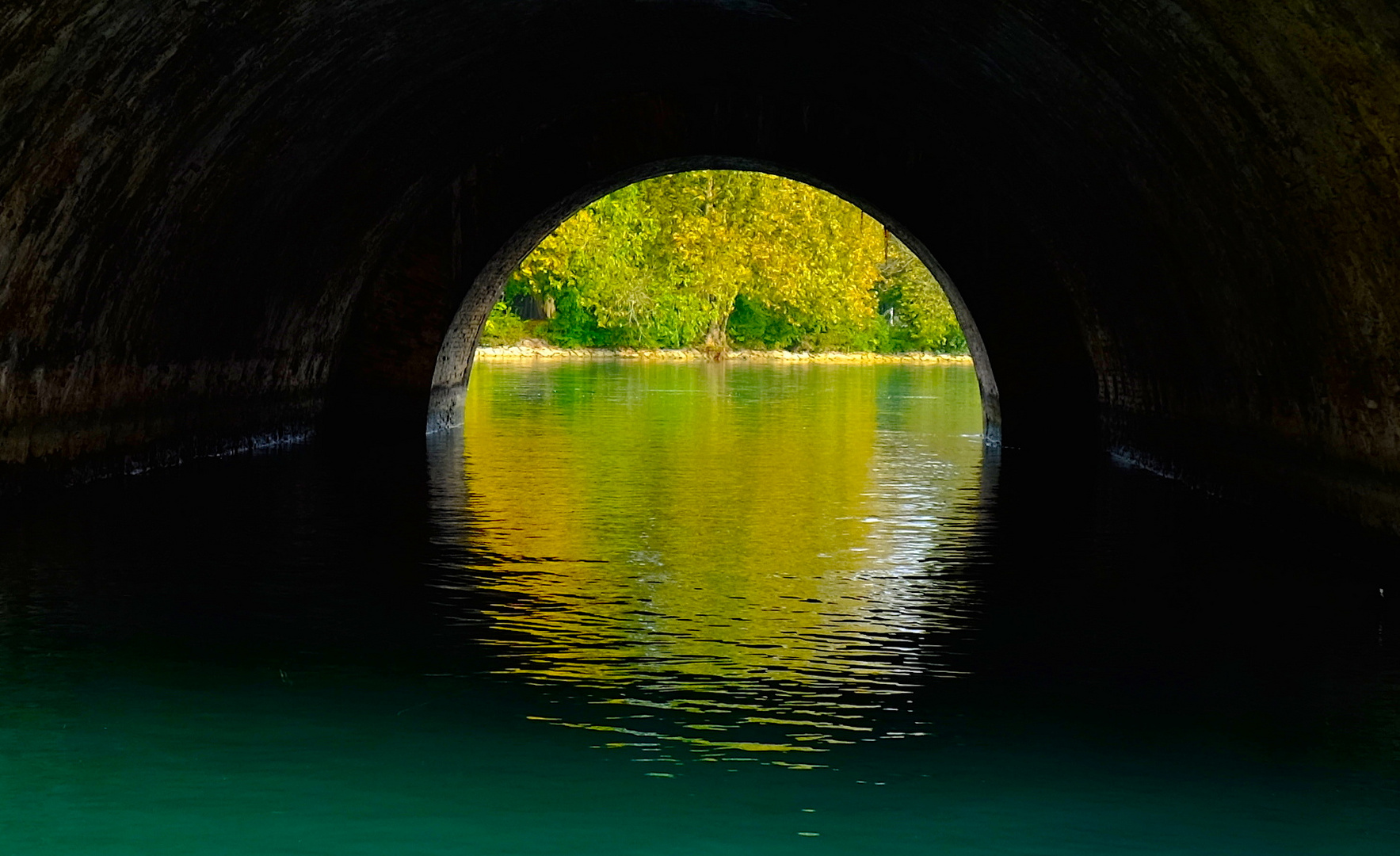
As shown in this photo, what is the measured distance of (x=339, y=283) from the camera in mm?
17422

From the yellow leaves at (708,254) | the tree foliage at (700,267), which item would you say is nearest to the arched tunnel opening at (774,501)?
the tree foliage at (700,267)

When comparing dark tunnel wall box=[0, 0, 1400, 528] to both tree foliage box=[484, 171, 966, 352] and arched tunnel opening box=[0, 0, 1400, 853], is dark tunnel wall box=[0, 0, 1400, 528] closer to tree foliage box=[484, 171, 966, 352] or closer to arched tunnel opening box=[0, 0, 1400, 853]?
arched tunnel opening box=[0, 0, 1400, 853]

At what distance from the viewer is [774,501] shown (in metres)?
13.8

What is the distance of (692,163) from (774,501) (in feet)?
16.5

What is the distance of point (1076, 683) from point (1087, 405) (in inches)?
453

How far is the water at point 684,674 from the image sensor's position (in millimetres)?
5098

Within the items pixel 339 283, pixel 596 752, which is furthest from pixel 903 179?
pixel 596 752

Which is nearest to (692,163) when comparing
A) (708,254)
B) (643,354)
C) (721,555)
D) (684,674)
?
(721,555)

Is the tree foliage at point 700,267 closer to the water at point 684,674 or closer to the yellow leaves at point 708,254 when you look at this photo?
the yellow leaves at point 708,254

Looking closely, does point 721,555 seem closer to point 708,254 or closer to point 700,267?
point 708,254

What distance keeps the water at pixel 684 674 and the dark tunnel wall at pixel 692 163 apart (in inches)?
39.1

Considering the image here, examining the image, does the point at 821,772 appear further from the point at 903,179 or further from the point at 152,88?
the point at 903,179

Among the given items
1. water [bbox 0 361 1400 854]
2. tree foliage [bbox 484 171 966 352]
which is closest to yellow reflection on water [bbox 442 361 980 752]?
water [bbox 0 361 1400 854]

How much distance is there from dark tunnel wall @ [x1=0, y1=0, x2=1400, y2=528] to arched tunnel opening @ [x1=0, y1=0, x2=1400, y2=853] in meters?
0.05
